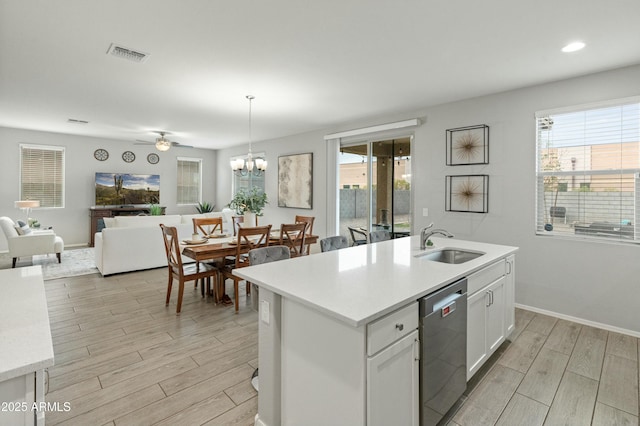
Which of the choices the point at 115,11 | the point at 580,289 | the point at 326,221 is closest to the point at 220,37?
the point at 115,11

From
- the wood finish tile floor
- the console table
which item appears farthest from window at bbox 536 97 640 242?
the console table

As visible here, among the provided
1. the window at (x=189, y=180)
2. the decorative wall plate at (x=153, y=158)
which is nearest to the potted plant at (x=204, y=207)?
the window at (x=189, y=180)

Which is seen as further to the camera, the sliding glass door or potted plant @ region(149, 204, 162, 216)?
potted plant @ region(149, 204, 162, 216)

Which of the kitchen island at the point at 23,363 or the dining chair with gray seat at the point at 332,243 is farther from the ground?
the dining chair with gray seat at the point at 332,243

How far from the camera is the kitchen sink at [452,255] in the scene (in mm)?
2771

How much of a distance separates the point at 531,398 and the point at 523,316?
5.66 feet

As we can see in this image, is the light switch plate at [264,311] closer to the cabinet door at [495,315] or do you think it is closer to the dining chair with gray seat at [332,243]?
the dining chair with gray seat at [332,243]

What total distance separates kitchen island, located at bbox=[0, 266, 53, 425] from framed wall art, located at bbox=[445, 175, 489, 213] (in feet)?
14.5

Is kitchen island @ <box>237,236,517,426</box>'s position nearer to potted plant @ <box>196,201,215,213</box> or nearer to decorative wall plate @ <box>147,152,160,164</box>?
potted plant @ <box>196,201,215,213</box>

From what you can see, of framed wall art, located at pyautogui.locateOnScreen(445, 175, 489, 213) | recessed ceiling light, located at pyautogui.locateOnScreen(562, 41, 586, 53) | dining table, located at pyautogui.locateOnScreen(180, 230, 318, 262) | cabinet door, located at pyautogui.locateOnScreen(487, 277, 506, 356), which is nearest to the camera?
cabinet door, located at pyautogui.locateOnScreen(487, 277, 506, 356)

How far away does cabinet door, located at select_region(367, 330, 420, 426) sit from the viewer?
1.37 metres

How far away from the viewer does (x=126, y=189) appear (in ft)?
26.8

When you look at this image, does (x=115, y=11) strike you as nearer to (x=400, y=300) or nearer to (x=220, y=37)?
(x=220, y=37)

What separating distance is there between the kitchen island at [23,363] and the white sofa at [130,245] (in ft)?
14.1
